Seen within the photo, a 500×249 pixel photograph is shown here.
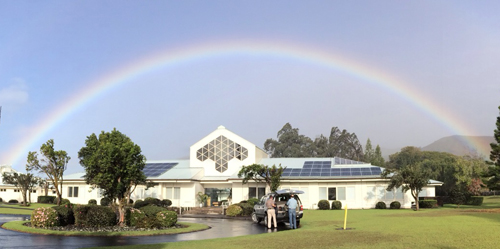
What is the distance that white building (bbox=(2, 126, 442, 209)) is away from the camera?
41844 mm

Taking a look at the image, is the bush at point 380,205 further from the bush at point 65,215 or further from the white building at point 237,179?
the bush at point 65,215

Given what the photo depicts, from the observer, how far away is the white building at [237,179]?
137ft

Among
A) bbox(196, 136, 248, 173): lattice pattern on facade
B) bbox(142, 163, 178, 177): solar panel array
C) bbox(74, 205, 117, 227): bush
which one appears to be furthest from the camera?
bbox(196, 136, 248, 173): lattice pattern on facade

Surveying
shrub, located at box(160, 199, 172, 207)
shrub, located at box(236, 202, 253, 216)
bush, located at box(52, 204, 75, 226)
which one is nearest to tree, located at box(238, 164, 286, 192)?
shrub, located at box(236, 202, 253, 216)

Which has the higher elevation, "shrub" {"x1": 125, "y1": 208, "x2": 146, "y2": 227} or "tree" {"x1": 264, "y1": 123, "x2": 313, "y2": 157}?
"tree" {"x1": 264, "y1": 123, "x2": 313, "y2": 157}

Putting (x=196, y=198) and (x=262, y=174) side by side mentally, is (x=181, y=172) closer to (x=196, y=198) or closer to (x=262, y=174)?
(x=196, y=198)

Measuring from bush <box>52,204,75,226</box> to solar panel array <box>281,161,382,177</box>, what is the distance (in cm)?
2534

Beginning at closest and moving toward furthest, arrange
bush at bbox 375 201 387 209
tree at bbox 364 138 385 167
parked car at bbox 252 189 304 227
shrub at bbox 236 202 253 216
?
1. parked car at bbox 252 189 304 227
2. shrub at bbox 236 202 253 216
3. bush at bbox 375 201 387 209
4. tree at bbox 364 138 385 167

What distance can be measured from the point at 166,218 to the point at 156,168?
29411 mm

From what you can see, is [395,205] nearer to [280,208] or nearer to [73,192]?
[280,208]

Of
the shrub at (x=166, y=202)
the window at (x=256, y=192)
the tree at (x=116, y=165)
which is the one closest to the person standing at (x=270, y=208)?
the tree at (x=116, y=165)

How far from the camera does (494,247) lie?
11.7 m

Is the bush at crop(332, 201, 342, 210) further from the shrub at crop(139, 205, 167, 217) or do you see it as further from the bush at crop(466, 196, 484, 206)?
the shrub at crop(139, 205, 167, 217)

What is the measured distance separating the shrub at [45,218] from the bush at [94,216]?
40.7 inches
